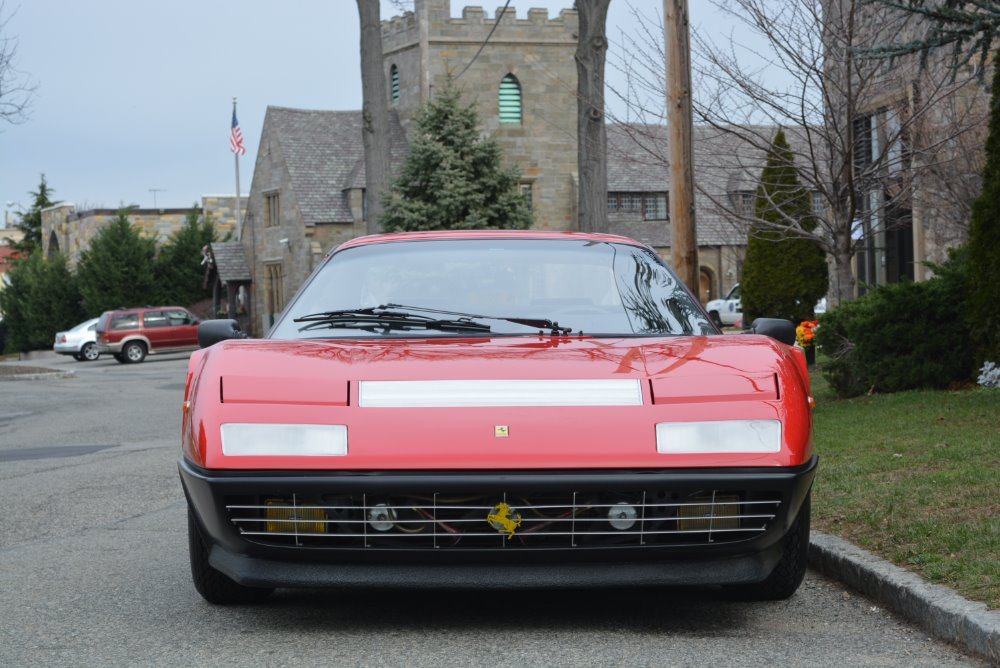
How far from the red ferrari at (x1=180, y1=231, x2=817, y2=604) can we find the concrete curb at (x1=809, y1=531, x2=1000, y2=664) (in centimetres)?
53

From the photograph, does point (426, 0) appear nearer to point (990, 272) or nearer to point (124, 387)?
point (124, 387)

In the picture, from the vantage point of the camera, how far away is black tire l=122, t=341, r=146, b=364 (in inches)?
1716

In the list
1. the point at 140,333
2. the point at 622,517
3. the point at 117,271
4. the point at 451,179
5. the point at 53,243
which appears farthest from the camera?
the point at 53,243

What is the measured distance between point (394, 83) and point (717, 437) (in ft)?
166

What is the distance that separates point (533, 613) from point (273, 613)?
974 millimetres

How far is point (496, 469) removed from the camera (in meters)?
4.27

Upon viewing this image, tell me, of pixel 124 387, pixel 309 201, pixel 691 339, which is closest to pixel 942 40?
pixel 691 339

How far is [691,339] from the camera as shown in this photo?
5.27m

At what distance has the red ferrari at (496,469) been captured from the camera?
4.30m

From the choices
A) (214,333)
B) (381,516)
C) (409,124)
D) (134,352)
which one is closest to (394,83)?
(409,124)

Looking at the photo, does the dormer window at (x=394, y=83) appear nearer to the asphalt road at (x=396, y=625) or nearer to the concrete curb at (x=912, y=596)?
the asphalt road at (x=396, y=625)

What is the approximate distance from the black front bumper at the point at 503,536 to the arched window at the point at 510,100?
48.1 meters

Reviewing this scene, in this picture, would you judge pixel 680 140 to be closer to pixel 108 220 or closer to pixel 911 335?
pixel 911 335

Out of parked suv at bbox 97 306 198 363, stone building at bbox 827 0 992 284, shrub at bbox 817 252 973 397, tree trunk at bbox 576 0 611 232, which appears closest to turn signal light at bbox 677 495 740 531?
stone building at bbox 827 0 992 284
